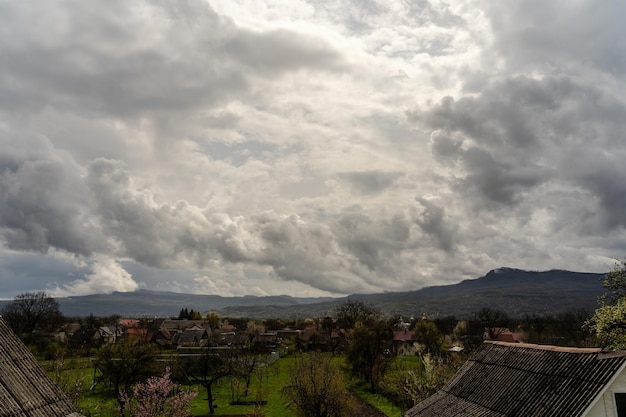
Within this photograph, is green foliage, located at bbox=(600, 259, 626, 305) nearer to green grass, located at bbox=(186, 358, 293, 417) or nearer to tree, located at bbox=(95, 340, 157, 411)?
green grass, located at bbox=(186, 358, 293, 417)

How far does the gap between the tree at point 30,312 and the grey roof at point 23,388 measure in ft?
342

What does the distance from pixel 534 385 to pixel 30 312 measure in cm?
13051

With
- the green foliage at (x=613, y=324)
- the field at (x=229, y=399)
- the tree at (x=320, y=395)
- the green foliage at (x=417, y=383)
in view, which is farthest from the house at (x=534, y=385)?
the field at (x=229, y=399)

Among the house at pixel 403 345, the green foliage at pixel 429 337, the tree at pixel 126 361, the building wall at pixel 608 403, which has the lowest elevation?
the house at pixel 403 345

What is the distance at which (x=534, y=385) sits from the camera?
849 inches

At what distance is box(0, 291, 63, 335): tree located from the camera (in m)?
115

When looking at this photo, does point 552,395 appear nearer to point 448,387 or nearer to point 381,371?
point 448,387

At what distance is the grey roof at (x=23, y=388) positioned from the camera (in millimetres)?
18922

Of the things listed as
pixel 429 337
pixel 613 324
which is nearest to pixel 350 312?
pixel 429 337

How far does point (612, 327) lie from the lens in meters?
30.5

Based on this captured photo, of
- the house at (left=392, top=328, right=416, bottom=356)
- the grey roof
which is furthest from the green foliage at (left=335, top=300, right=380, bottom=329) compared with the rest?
the grey roof

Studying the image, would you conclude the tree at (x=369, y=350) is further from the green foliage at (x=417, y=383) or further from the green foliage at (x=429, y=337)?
the green foliage at (x=429, y=337)

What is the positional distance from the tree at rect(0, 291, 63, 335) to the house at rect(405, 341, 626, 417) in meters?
114

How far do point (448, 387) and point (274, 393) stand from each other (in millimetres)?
42716
